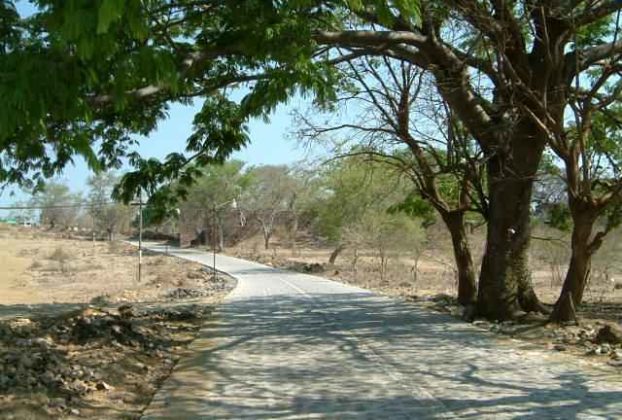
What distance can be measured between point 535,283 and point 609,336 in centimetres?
2808

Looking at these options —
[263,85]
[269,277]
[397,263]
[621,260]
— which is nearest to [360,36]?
[263,85]

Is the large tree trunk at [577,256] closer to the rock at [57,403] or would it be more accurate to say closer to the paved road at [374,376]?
the paved road at [374,376]

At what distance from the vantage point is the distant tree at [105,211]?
97.8m

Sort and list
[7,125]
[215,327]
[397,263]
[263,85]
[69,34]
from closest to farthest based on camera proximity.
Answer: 1. [69,34]
2. [7,125]
3. [263,85]
4. [215,327]
5. [397,263]

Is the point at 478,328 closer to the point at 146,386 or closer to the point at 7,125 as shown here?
the point at 146,386

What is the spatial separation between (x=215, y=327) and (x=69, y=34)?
36.4ft

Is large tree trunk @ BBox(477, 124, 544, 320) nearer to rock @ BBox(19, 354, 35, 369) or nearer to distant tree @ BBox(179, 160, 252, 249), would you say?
rock @ BBox(19, 354, 35, 369)

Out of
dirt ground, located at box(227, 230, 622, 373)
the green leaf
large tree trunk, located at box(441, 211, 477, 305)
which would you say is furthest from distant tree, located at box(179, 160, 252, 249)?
the green leaf

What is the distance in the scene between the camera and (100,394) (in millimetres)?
7844

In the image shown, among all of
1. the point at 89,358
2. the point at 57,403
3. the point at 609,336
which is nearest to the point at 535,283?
the point at 609,336

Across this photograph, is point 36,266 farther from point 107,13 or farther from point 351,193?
point 107,13

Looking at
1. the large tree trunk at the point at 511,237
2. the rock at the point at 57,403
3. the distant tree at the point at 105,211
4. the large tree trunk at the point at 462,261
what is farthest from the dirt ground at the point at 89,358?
the distant tree at the point at 105,211

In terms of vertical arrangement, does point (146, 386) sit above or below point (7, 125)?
below

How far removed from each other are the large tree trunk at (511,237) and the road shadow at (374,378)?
1244 mm
